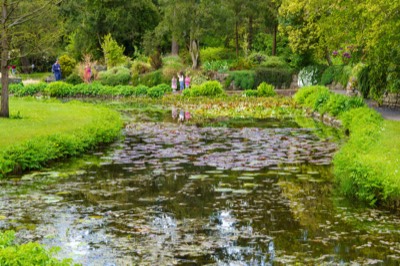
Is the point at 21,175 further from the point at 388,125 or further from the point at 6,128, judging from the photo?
the point at 388,125

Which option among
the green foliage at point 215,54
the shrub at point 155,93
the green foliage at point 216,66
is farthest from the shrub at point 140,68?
the shrub at point 155,93

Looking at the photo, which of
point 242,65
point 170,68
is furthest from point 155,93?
point 242,65

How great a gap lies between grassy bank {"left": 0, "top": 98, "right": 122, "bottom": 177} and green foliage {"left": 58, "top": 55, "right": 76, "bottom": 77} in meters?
27.7

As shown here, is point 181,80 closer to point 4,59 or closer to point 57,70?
point 57,70

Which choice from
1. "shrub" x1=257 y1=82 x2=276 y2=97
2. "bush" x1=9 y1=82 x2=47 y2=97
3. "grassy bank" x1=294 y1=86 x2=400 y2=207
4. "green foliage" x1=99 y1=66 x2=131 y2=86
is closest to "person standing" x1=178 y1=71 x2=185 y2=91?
"green foliage" x1=99 y1=66 x2=131 y2=86

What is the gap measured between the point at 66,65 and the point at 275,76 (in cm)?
1849

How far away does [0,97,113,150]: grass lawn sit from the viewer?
18812 millimetres

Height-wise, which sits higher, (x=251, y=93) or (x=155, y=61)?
(x=155, y=61)

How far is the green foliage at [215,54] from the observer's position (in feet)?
178

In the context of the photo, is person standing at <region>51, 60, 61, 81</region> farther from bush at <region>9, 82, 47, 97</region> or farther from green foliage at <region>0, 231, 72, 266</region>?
green foliage at <region>0, 231, 72, 266</region>

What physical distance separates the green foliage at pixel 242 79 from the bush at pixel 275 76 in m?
0.42

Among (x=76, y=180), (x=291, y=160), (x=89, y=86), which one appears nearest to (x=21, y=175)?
(x=76, y=180)

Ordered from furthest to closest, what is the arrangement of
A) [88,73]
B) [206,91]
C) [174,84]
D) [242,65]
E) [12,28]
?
[88,73] < [242,65] < [174,84] < [206,91] < [12,28]

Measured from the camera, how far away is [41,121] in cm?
2270
